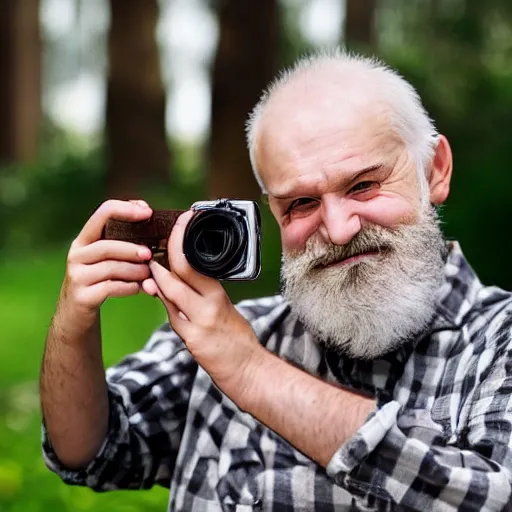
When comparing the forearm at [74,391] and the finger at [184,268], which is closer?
the finger at [184,268]

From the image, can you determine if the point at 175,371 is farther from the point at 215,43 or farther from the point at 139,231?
the point at 215,43

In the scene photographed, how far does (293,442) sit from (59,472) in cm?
90

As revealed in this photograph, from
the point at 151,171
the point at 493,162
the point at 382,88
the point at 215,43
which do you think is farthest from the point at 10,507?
the point at 151,171

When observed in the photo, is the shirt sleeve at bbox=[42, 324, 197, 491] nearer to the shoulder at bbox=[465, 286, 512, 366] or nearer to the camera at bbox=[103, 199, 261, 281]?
the camera at bbox=[103, 199, 261, 281]

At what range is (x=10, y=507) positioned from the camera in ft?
13.7

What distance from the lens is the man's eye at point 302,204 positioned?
91.4 inches

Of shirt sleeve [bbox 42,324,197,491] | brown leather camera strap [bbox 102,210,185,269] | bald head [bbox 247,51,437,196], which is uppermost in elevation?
bald head [bbox 247,51,437,196]

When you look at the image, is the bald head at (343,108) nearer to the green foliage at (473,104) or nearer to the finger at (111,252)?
the finger at (111,252)

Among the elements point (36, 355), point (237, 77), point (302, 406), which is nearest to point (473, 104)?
point (237, 77)

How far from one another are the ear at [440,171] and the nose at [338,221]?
346 millimetres

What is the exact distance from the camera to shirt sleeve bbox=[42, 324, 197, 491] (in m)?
2.47

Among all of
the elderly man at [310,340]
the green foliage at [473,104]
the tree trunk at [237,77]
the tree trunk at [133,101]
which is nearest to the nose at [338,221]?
the elderly man at [310,340]

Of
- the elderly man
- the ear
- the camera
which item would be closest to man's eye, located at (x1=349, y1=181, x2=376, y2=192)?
the elderly man

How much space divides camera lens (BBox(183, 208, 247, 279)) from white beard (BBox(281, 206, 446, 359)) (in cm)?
35
